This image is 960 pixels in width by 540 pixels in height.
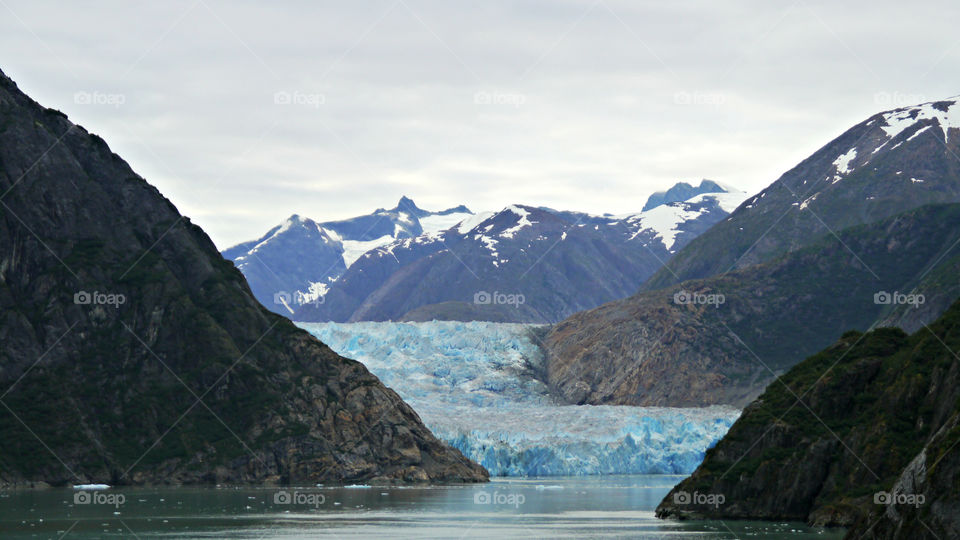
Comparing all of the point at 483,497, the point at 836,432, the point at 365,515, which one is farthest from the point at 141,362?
the point at 836,432

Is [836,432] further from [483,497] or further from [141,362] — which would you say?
[141,362]

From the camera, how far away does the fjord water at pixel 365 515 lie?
74.2 m

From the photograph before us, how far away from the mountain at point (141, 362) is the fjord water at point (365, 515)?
25.0 ft

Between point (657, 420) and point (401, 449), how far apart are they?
36498mm

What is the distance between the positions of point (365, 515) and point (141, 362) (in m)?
55.6

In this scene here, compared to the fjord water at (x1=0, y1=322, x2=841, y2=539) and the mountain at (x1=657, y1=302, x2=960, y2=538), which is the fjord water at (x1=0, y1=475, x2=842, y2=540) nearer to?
the fjord water at (x1=0, y1=322, x2=841, y2=539)

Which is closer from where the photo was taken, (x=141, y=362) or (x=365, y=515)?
(x=365, y=515)

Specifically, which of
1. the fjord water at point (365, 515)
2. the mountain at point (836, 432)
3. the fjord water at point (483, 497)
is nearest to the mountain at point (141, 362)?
the fjord water at point (483, 497)

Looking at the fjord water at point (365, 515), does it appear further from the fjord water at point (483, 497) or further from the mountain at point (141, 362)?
the mountain at point (141, 362)

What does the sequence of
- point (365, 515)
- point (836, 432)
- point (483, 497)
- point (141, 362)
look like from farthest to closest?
point (141, 362), point (483, 497), point (365, 515), point (836, 432)

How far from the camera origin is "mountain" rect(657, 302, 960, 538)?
7394 cm

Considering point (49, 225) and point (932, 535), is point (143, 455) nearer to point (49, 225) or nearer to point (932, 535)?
point (49, 225)

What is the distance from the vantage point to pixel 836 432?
80.2 meters

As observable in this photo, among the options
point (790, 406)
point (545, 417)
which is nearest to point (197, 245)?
point (545, 417)
